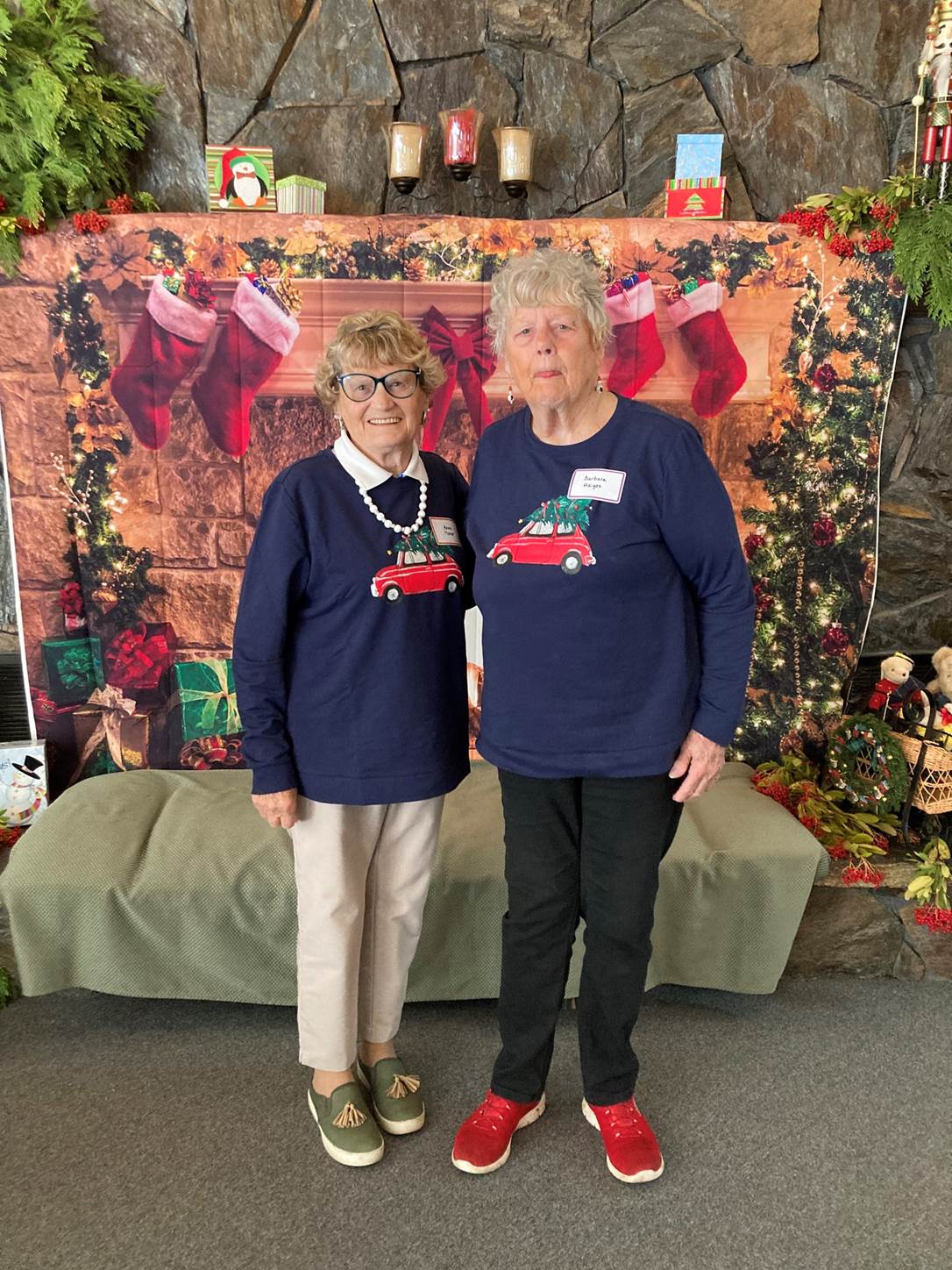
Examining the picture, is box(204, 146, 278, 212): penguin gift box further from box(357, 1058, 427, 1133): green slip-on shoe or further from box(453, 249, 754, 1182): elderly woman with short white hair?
box(357, 1058, 427, 1133): green slip-on shoe

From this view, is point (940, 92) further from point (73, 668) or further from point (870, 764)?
point (73, 668)

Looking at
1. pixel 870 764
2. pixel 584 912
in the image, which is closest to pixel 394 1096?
pixel 584 912

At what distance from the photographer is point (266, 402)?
95.6 inches

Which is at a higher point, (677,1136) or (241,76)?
(241,76)

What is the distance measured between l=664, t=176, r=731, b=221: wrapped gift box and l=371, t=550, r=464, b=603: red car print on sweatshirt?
143cm

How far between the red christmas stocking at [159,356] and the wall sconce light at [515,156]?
0.82 m

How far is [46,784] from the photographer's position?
8.11 ft

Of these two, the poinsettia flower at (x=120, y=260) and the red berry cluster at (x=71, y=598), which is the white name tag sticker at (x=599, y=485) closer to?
the poinsettia flower at (x=120, y=260)

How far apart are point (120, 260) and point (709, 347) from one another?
150cm

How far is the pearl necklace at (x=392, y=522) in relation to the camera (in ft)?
4.82

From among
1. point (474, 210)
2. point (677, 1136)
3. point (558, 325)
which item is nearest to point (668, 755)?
point (558, 325)

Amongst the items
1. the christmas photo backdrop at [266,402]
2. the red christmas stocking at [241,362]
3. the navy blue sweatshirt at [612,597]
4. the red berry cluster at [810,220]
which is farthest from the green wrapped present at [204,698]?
the red berry cluster at [810,220]

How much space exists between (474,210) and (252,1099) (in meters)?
2.17

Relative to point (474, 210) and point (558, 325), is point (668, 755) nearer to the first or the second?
point (558, 325)
